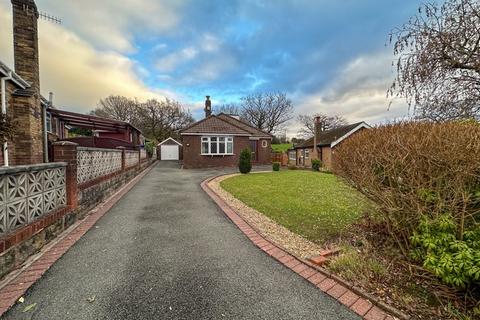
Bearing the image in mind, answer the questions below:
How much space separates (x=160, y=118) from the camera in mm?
41031

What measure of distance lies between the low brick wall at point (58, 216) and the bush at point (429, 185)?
4.86 metres

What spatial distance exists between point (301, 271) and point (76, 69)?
42.0ft

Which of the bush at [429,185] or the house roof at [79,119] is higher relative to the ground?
the house roof at [79,119]

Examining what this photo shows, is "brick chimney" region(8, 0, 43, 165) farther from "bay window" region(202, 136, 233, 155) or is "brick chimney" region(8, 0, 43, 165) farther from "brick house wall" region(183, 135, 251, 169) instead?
"bay window" region(202, 136, 233, 155)

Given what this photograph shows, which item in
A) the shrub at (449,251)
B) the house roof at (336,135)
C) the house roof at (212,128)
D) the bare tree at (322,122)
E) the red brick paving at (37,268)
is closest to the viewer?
the shrub at (449,251)

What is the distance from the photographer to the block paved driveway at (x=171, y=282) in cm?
216

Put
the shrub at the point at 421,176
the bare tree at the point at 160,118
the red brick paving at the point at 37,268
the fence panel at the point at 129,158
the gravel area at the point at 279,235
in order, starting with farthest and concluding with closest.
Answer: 1. the bare tree at the point at 160,118
2. the fence panel at the point at 129,158
3. the gravel area at the point at 279,235
4. the shrub at the point at 421,176
5. the red brick paving at the point at 37,268

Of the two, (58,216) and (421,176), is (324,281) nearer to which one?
(421,176)

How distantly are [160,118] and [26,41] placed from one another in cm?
3495

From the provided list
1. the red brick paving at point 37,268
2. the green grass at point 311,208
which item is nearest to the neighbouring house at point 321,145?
the green grass at point 311,208

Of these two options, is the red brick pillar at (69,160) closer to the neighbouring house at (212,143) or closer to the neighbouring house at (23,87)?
the neighbouring house at (23,87)

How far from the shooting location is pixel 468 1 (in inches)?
231

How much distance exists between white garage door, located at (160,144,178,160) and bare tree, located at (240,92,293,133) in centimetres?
1635

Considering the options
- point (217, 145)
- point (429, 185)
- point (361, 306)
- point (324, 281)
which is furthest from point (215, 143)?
point (361, 306)
